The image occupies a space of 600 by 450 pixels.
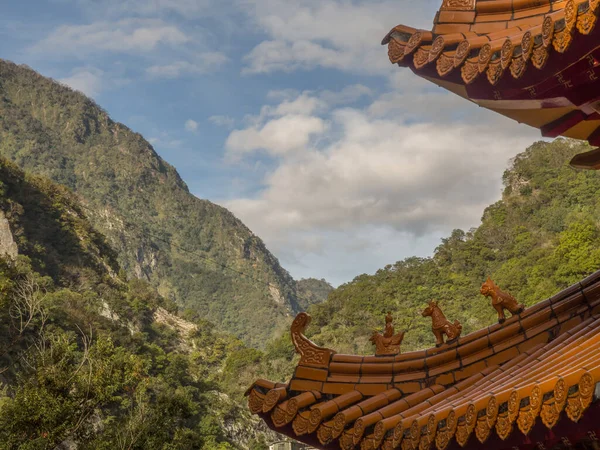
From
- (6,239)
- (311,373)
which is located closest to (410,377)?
(311,373)

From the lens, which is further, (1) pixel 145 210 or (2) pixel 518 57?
(1) pixel 145 210

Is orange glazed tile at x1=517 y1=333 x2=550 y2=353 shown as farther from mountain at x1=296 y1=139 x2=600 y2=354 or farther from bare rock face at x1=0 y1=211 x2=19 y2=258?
bare rock face at x1=0 y1=211 x2=19 y2=258

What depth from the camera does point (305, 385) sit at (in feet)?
12.4

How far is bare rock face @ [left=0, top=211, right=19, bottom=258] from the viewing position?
37.3 meters

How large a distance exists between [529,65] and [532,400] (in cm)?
157

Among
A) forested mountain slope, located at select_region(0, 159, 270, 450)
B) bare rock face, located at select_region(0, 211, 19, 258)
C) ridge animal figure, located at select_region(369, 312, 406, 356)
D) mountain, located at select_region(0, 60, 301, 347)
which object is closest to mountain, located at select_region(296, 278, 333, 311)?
mountain, located at select_region(0, 60, 301, 347)

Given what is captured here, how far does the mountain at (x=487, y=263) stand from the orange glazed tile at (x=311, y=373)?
29784mm

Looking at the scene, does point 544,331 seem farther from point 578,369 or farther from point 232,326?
point 232,326

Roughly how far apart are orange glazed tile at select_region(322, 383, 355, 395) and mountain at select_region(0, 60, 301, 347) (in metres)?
83.5

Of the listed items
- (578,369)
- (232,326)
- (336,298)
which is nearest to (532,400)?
(578,369)

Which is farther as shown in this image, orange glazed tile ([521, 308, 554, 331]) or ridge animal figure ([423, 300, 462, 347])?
ridge animal figure ([423, 300, 462, 347])

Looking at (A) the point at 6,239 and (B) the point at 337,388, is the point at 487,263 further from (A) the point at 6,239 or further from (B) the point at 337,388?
(B) the point at 337,388

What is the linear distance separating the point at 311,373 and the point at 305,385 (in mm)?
92

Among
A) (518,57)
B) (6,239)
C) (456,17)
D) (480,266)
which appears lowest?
(518,57)
